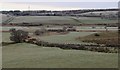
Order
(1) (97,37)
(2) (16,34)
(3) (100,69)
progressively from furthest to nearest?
(1) (97,37), (2) (16,34), (3) (100,69)

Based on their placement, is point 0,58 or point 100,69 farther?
point 0,58

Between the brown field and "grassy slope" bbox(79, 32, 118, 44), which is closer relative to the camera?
the brown field

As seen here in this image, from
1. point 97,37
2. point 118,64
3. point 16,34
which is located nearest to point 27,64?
point 118,64

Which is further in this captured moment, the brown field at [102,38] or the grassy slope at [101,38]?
the grassy slope at [101,38]

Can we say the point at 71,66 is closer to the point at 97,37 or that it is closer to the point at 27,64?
the point at 27,64

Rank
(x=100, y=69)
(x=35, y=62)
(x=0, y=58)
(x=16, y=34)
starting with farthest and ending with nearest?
1. (x=16, y=34)
2. (x=0, y=58)
3. (x=35, y=62)
4. (x=100, y=69)

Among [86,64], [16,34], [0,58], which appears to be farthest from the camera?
[16,34]

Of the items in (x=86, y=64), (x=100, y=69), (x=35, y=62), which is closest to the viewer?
(x=100, y=69)

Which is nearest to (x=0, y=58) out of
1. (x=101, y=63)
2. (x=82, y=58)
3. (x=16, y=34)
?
(x=82, y=58)

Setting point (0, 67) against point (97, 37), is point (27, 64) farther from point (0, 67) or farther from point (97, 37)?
point (97, 37)
